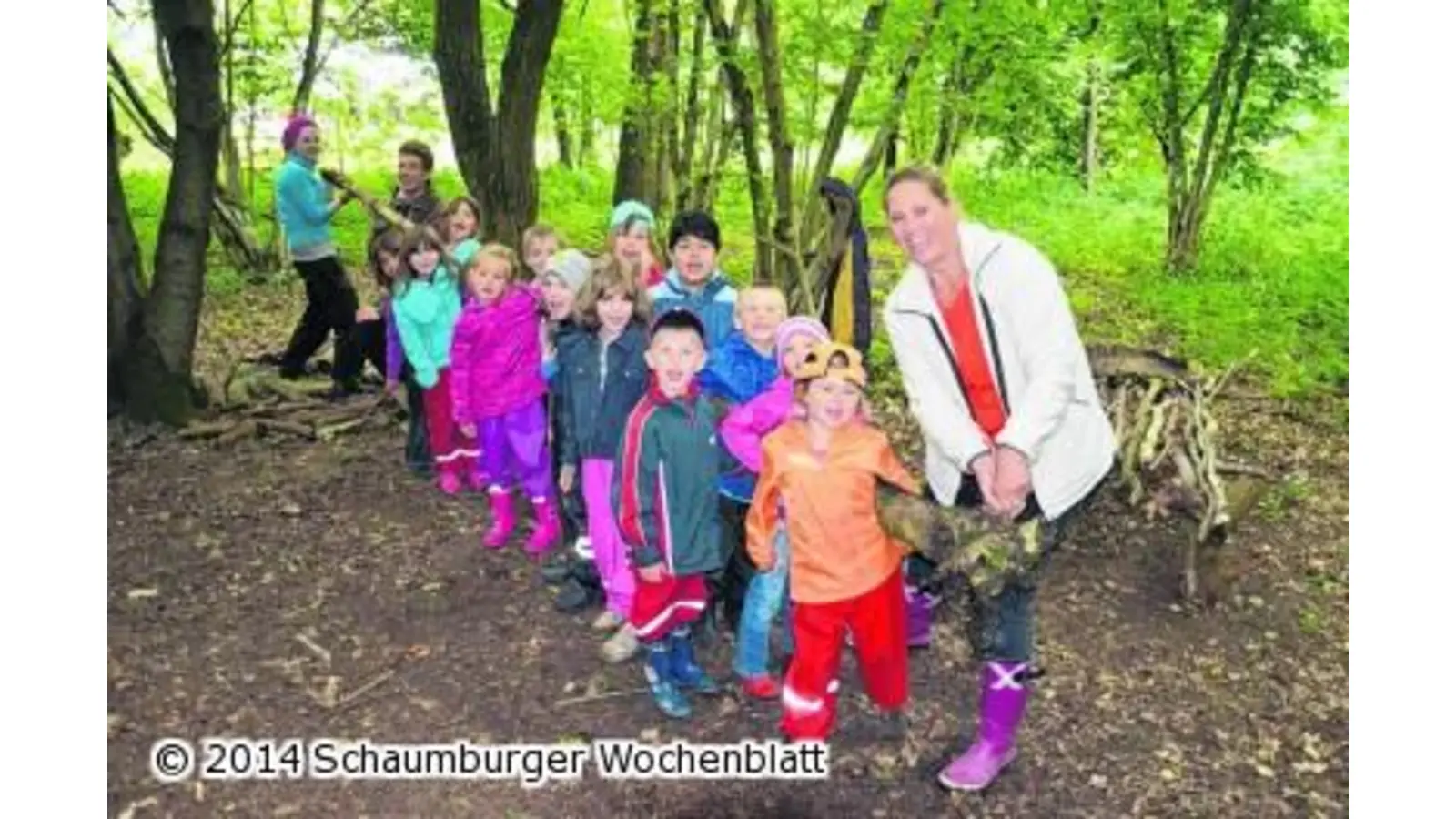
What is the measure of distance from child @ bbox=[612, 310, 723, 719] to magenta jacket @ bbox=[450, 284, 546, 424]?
132 cm

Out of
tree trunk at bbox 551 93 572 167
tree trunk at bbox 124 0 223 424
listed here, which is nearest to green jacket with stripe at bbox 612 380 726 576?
tree trunk at bbox 124 0 223 424

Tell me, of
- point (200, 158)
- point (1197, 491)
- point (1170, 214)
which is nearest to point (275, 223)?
point (200, 158)

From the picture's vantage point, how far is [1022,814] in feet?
13.2

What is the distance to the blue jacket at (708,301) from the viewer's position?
16.0 ft

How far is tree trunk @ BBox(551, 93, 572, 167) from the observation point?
15.5 m

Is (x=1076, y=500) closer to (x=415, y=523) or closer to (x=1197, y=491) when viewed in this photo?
(x=1197, y=491)

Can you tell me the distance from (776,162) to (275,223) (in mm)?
7286

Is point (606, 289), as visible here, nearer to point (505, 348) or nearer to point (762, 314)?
point (762, 314)

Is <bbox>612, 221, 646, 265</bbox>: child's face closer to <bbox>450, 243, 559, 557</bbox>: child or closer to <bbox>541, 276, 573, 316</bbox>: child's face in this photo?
<bbox>541, 276, 573, 316</bbox>: child's face

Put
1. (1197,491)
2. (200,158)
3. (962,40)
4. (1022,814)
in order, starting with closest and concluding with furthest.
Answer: (1022,814), (1197,491), (200,158), (962,40)

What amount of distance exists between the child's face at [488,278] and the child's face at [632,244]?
2.14ft

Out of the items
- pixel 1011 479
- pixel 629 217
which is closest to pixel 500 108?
pixel 629 217

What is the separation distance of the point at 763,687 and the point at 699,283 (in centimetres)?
165

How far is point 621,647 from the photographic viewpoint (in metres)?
4.82
